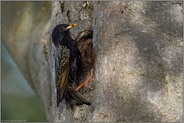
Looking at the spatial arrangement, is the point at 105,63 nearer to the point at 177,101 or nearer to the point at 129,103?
the point at 129,103

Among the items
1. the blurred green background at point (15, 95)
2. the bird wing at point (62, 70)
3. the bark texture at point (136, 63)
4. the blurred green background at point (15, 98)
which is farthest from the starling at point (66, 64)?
the blurred green background at point (15, 95)

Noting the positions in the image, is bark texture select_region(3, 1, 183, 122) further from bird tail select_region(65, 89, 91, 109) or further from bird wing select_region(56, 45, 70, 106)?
bird wing select_region(56, 45, 70, 106)

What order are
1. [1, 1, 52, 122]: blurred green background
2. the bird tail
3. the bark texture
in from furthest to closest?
1. [1, 1, 52, 122]: blurred green background
2. the bird tail
3. the bark texture

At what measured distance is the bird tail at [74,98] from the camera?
14.8 feet

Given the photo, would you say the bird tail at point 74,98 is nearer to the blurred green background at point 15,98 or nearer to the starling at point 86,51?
the starling at point 86,51

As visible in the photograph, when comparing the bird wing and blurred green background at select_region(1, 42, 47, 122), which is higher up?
the bird wing

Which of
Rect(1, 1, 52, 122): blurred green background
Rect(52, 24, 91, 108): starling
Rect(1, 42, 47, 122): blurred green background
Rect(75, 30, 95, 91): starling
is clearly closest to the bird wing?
Rect(52, 24, 91, 108): starling

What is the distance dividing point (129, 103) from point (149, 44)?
0.51m

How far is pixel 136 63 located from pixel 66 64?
2.94ft

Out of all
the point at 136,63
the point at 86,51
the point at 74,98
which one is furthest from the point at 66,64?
the point at 136,63

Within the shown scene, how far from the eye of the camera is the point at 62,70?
187 inches

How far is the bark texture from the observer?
407cm

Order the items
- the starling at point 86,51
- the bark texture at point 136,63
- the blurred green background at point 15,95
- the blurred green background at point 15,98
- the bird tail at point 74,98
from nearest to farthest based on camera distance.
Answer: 1. the bark texture at point 136,63
2. the bird tail at point 74,98
3. the starling at point 86,51
4. the blurred green background at point 15,98
5. the blurred green background at point 15,95

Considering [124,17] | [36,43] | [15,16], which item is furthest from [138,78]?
[15,16]
